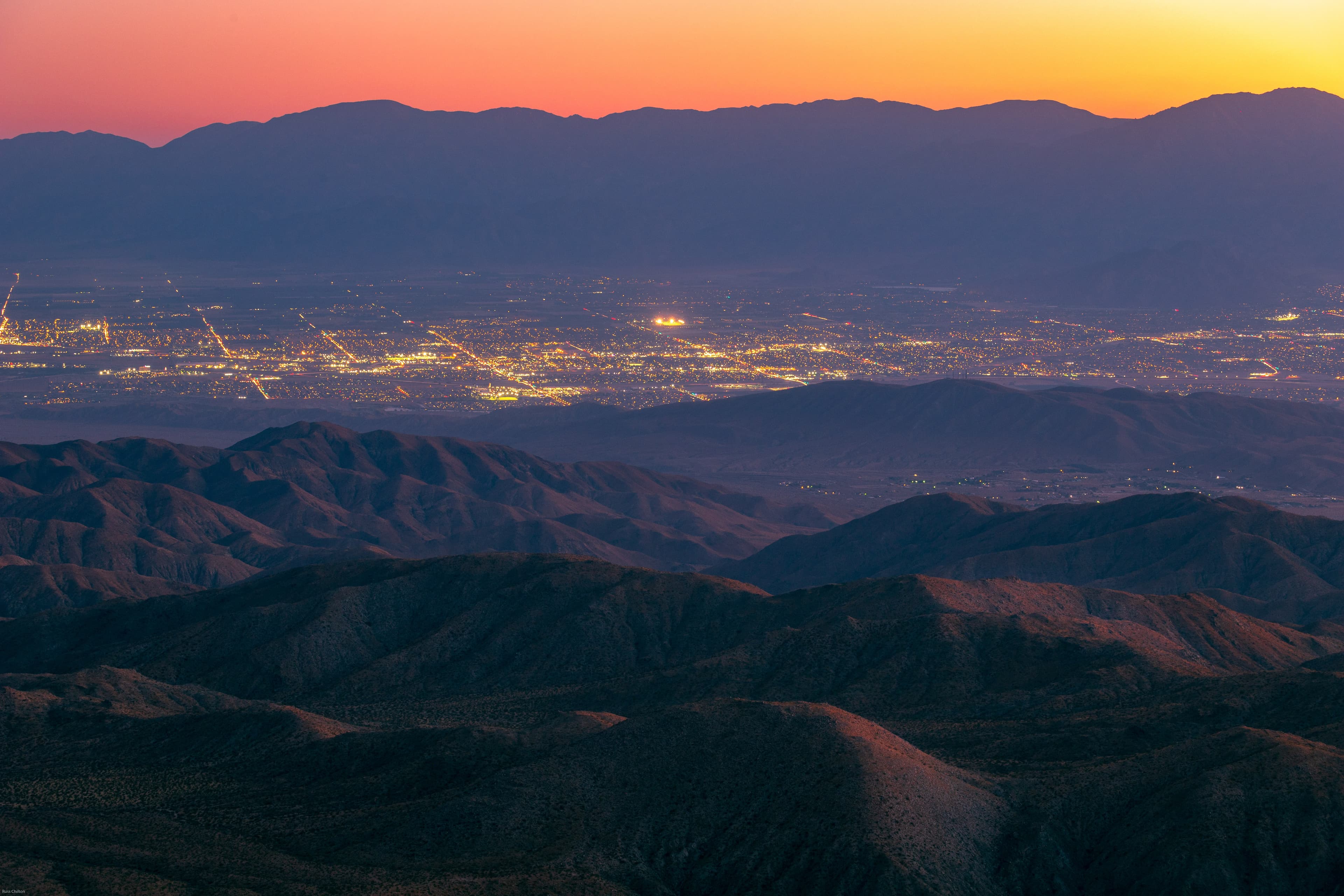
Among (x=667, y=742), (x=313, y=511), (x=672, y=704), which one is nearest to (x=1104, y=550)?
(x=672, y=704)

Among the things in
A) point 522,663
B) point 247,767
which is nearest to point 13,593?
point 522,663

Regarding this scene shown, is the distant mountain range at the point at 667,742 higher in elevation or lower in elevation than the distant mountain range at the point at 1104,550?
higher

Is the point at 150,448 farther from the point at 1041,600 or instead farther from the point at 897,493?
the point at 1041,600

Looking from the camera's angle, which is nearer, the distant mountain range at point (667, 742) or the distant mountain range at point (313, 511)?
the distant mountain range at point (667, 742)

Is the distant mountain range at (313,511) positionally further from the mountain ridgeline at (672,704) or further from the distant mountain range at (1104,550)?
the distant mountain range at (1104,550)

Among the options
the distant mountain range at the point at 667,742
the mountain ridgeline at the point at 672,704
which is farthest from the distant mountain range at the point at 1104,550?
the distant mountain range at the point at 667,742

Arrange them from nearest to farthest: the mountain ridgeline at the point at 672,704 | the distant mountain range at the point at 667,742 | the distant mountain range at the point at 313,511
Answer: the distant mountain range at the point at 667,742
the mountain ridgeline at the point at 672,704
the distant mountain range at the point at 313,511
